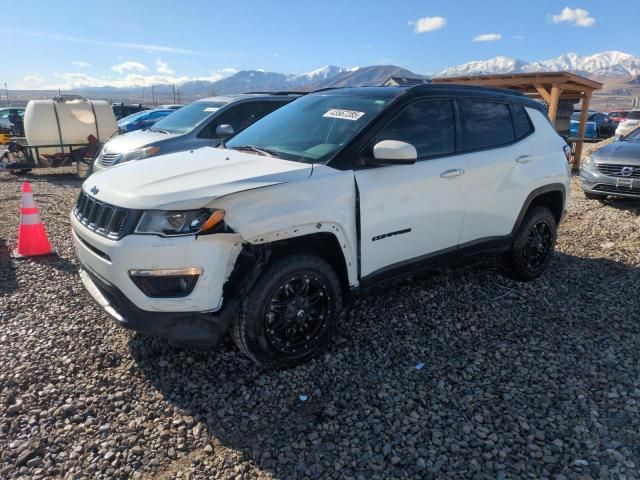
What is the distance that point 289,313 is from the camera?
3143mm

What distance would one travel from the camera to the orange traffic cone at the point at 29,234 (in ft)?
17.5

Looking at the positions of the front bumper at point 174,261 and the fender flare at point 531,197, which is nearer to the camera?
the front bumper at point 174,261

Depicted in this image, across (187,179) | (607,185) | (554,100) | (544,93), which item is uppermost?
(544,93)

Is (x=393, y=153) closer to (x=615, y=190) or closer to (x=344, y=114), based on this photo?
(x=344, y=114)

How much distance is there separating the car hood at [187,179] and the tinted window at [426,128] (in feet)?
2.74

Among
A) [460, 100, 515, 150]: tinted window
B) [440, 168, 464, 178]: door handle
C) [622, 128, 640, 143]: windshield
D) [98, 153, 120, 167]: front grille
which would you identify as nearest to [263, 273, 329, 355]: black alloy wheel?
[440, 168, 464, 178]: door handle

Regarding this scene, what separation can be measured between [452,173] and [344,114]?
98cm

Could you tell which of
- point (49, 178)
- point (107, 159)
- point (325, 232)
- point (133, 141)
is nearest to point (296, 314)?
point (325, 232)

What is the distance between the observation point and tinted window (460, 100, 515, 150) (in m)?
4.10

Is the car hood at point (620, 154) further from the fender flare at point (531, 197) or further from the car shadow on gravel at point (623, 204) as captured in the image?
the fender flare at point (531, 197)

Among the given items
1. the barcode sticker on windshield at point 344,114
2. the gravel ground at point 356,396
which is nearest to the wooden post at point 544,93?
the gravel ground at point 356,396

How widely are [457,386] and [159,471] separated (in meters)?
1.85

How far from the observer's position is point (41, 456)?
250 cm

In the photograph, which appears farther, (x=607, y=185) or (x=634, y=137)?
(x=634, y=137)
